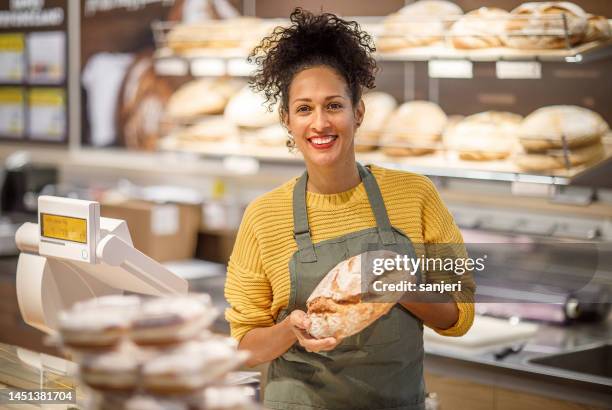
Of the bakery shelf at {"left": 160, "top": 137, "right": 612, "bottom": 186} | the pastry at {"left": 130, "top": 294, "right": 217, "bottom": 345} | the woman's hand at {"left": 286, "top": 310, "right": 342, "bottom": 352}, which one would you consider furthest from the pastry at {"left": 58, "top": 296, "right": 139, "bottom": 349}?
the bakery shelf at {"left": 160, "top": 137, "right": 612, "bottom": 186}

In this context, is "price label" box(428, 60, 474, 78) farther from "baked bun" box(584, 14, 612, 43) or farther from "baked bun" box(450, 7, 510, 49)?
"baked bun" box(584, 14, 612, 43)

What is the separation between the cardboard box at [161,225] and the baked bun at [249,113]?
716 millimetres

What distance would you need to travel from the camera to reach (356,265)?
6.15 ft

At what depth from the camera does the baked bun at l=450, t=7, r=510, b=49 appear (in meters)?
3.32

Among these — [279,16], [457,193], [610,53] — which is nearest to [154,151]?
[279,16]

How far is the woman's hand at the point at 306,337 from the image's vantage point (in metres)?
1.83

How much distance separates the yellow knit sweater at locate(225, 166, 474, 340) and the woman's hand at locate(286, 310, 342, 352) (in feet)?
0.87

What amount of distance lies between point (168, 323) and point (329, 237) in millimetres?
844

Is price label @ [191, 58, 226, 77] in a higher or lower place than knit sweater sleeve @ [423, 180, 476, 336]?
higher

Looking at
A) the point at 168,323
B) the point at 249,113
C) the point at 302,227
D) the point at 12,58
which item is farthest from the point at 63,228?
the point at 12,58

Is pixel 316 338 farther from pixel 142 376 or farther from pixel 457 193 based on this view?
pixel 457 193

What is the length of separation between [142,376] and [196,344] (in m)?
0.11

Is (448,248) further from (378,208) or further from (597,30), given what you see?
(597,30)

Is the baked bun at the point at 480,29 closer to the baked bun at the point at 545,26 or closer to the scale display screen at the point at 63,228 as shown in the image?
the baked bun at the point at 545,26
